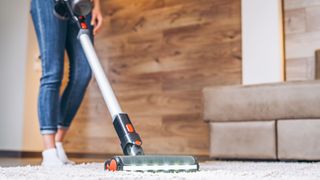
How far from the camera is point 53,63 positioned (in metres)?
1.72

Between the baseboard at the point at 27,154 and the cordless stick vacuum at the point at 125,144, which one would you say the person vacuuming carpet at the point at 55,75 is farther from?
the baseboard at the point at 27,154

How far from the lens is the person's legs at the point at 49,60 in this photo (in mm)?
1686

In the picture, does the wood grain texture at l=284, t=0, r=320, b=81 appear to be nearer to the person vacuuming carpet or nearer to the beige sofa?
the beige sofa

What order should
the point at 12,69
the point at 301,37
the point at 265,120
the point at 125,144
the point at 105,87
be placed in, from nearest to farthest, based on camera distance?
1. the point at 125,144
2. the point at 105,87
3. the point at 265,120
4. the point at 301,37
5. the point at 12,69

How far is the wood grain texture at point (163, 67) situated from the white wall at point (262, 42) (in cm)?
5

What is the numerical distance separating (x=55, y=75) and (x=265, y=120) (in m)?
0.92

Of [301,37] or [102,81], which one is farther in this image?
[301,37]

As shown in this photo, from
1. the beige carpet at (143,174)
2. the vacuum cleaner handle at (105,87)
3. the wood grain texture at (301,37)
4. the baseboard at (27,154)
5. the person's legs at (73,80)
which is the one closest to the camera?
the beige carpet at (143,174)

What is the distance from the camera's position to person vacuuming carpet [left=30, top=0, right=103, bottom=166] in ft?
5.50

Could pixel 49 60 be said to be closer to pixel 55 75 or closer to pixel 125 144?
pixel 55 75

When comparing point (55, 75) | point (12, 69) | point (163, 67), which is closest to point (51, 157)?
point (55, 75)

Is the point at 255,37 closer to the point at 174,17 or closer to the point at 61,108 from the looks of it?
the point at 174,17

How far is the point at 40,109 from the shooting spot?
170cm

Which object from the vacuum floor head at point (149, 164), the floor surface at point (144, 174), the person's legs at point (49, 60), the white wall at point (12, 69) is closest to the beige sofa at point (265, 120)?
the floor surface at point (144, 174)
